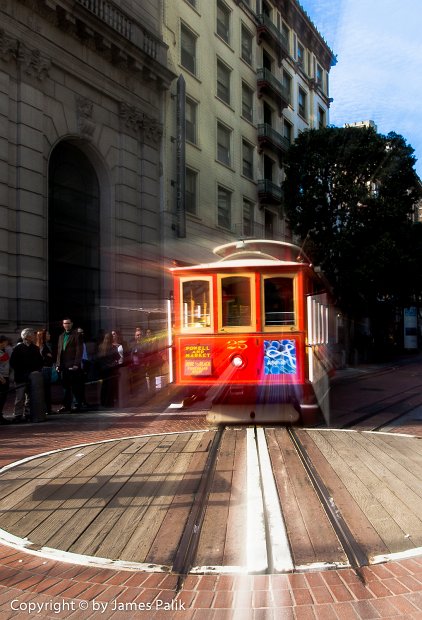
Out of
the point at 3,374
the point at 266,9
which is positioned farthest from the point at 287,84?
the point at 3,374

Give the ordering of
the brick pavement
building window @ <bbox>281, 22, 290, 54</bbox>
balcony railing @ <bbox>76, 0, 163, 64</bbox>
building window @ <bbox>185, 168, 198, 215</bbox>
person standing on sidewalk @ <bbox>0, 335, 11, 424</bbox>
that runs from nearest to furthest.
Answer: the brick pavement, person standing on sidewalk @ <bbox>0, 335, 11, 424</bbox>, balcony railing @ <bbox>76, 0, 163, 64</bbox>, building window @ <bbox>185, 168, 198, 215</bbox>, building window @ <bbox>281, 22, 290, 54</bbox>

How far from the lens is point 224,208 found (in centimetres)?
2484

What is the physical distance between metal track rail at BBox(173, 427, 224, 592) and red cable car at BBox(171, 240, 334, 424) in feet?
8.56

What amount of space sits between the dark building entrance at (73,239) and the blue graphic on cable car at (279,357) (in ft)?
28.0

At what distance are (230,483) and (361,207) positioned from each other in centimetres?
2280

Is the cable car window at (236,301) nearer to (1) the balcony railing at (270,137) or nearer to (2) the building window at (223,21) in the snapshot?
(2) the building window at (223,21)

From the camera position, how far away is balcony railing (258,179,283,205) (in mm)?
28089

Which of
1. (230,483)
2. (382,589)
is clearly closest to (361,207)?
(230,483)

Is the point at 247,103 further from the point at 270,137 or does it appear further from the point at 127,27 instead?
the point at 127,27

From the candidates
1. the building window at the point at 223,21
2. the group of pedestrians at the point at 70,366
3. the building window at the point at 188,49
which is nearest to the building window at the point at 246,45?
the building window at the point at 223,21

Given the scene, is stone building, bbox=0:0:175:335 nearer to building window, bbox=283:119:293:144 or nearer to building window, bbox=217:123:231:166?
building window, bbox=217:123:231:166

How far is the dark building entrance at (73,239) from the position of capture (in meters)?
16.0

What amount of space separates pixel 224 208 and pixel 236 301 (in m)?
16.5

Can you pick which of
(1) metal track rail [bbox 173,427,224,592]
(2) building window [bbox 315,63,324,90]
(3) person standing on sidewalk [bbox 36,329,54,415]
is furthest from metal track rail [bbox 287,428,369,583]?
(2) building window [bbox 315,63,324,90]
